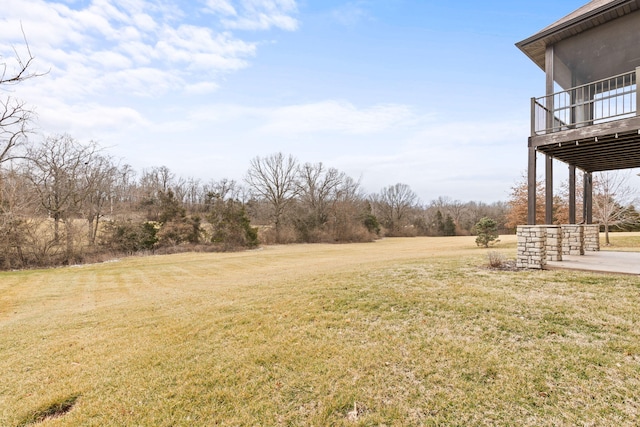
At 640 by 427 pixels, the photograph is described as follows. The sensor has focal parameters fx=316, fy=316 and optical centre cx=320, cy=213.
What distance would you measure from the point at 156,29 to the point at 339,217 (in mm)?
27089

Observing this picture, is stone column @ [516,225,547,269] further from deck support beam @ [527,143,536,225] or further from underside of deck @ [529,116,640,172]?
underside of deck @ [529,116,640,172]

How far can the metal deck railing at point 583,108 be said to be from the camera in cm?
637


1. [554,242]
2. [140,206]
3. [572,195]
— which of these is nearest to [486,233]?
[572,195]

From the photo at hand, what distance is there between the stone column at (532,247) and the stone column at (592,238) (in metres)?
4.93

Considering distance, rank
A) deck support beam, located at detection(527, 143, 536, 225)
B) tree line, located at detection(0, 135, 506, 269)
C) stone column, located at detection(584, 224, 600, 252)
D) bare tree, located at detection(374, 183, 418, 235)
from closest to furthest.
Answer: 1. deck support beam, located at detection(527, 143, 536, 225)
2. stone column, located at detection(584, 224, 600, 252)
3. tree line, located at detection(0, 135, 506, 269)
4. bare tree, located at detection(374, 183, 418, 235)

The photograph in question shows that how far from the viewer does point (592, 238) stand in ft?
34.2

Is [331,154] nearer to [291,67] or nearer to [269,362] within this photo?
[291,67]

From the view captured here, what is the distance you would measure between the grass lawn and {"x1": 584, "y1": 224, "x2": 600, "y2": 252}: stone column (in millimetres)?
5676

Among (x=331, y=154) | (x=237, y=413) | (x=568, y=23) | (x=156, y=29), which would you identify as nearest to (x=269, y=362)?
(x=237, y=413)

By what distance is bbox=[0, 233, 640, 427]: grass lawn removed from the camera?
8.75ft

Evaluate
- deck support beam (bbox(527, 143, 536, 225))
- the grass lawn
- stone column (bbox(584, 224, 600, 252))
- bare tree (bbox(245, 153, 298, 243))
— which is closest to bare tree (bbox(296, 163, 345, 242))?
bare tree (bbox(245, 153, 298, 243))

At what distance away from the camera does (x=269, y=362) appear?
3576 mm

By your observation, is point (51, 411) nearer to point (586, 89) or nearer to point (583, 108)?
point (583, 108)

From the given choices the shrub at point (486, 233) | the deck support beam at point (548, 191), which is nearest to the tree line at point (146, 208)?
the shrub at point (486, 233)
